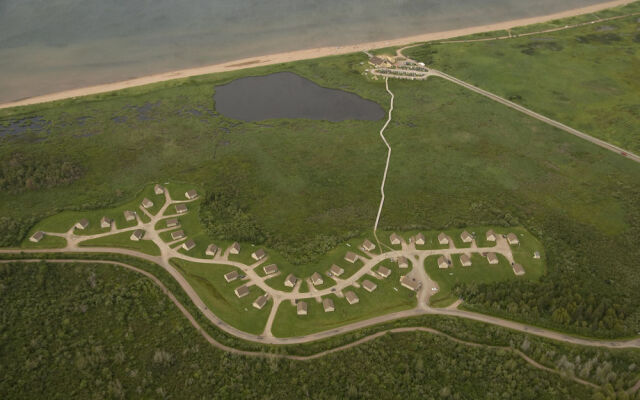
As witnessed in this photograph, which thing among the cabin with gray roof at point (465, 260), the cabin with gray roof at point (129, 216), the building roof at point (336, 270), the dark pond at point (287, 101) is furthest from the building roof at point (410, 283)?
the dark pond at point (287, 101)

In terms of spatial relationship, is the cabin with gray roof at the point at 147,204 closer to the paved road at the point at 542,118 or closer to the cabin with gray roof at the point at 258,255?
the cabin with gray roof at the point at 258,255

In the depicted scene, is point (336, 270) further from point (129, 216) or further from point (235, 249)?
point (129, 216)

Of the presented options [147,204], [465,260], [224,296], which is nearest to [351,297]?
[224,296]

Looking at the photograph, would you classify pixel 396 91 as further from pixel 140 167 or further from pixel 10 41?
pixel 10 41

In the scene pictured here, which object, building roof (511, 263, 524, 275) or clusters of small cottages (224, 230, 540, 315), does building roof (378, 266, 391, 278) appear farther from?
building roof (511, 263, 524, 275)

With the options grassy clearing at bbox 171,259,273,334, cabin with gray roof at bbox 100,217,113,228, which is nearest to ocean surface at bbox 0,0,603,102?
cabin with gray roof at bbox 100,217,113,228

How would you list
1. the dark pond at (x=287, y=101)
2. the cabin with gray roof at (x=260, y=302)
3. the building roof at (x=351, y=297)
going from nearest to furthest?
the cabin with gray roof at (x=260, y=302) < the building roof at (x=351, y=297) < the dark pond at (x=287, y=101)

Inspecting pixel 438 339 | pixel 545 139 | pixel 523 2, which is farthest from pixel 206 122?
pixel 523 2
